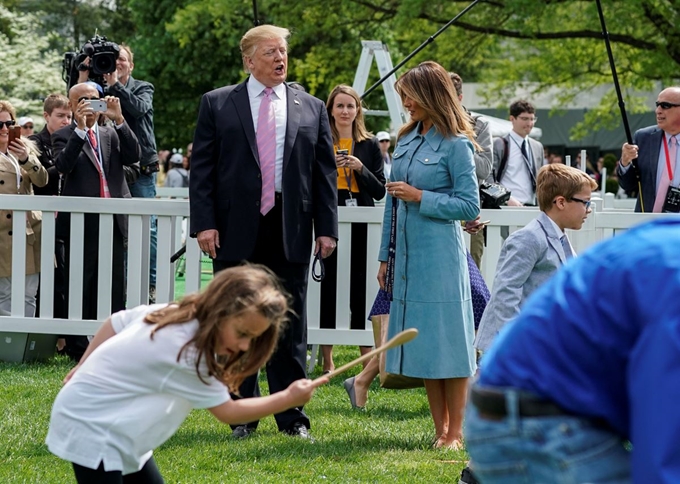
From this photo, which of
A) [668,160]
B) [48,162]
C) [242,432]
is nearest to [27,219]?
[48,162]

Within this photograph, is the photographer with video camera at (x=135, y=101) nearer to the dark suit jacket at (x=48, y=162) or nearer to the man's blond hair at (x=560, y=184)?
the dark suit jacket at (x=48, y=162)

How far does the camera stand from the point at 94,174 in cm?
818

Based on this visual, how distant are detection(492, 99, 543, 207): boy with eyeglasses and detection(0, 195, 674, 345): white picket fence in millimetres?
1861

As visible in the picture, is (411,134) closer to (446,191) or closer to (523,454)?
(446,191)

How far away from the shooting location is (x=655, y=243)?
1.82 metres

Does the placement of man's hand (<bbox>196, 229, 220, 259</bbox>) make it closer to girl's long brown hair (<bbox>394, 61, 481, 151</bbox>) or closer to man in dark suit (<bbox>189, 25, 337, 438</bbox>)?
man in dark suit (<bbox>189, 25, 337, 438</bbox>)

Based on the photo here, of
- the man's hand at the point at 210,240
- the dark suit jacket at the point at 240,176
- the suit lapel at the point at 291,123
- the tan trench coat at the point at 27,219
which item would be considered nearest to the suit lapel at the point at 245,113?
the dark suit jacket at the point at 240,176

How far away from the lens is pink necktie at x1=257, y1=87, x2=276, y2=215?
5895 millimetres

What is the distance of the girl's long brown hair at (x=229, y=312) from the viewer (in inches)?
121

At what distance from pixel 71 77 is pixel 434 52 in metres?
13.5

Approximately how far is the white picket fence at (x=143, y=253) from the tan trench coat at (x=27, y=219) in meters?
0.16

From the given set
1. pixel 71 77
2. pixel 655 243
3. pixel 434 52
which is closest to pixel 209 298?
pixel 655 243

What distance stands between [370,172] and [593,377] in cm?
611

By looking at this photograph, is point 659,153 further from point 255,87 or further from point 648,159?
point 255,87
